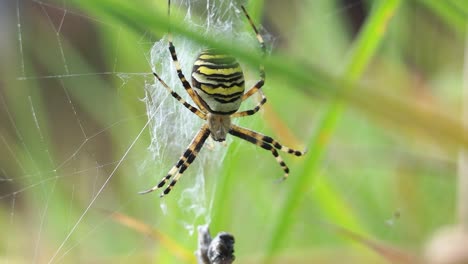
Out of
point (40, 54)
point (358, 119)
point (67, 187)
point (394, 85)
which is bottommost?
point (67, 187)

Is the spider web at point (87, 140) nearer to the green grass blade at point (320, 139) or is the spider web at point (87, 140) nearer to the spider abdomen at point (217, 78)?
the spider abdomen at point (217, 78)

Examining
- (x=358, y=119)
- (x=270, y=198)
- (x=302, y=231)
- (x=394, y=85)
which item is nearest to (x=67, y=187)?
(x=270, y=198)

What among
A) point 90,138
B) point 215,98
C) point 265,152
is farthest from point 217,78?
point 265,152

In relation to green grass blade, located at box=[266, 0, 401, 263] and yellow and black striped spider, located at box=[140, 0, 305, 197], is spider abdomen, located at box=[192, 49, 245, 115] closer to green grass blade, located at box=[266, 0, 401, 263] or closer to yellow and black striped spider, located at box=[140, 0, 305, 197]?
yellow and black striped spider, located at box=[140, 0, 305, 197]

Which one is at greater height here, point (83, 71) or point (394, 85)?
point (394, 85)

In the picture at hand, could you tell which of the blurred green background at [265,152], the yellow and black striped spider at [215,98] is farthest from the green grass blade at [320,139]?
the yellow and black striped spider at [215,98]

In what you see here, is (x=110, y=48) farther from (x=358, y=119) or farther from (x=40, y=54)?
(x=358, y=119)

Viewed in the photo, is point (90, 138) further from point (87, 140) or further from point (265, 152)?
point (265, 152)
